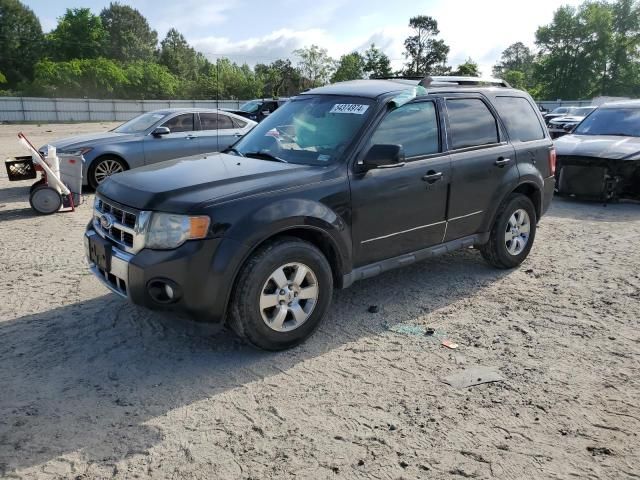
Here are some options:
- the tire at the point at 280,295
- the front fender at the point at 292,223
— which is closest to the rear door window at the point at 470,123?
the front fender at the point at 292,223

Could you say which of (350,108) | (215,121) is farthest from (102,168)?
(350,108)

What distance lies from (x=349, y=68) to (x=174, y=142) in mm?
55045

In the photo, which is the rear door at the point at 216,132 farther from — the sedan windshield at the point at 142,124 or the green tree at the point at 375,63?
the green tree at the point at 375,63

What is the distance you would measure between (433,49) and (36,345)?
3116 inches

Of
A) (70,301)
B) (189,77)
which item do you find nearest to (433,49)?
(189,77)

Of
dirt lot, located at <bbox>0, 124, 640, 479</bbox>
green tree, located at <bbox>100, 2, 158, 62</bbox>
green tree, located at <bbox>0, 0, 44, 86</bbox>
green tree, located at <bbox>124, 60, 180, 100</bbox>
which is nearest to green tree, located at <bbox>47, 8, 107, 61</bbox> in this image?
green tree, located at <bbox>0, 0, 44, 86</bbox>

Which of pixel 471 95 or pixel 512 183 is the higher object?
pixel 471 95

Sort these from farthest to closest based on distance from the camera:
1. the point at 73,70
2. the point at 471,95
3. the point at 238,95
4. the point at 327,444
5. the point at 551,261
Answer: the point at 238,95 < the point at 73,70 < the point at 551,261 < the point at 471,95 < the point at 327,444

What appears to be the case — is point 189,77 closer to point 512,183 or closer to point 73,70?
point 73,70

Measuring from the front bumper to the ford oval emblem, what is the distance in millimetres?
468

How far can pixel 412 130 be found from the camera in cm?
464

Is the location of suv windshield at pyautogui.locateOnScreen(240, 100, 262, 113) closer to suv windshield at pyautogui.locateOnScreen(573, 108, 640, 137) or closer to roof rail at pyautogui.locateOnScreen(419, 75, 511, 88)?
suv windshield at pyautogui.locateOnScreen(573, 108, 640, 137)

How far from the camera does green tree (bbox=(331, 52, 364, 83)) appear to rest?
61.3 m

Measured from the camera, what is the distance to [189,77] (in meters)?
87.6
